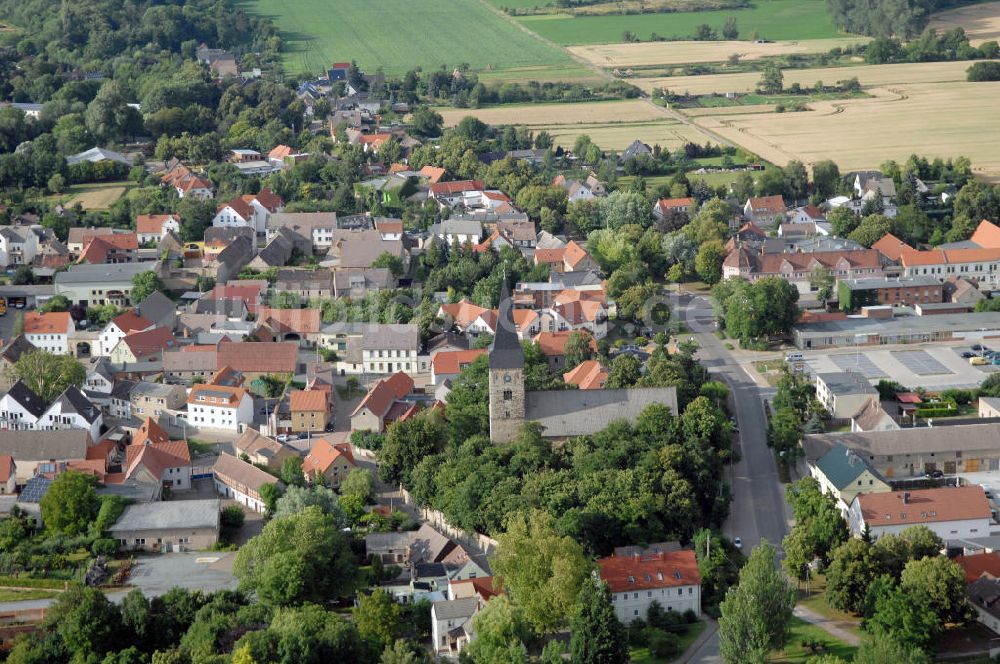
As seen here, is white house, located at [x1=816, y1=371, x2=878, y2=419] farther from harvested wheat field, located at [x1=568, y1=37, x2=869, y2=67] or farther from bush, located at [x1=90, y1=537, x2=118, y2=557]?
harvested wheat field, located at [x1=568, y1=37, x2=869, y2=67]

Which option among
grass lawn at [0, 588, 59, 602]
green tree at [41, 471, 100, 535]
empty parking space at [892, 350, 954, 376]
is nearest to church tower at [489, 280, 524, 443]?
green tree at [41, 471, 100, 535]

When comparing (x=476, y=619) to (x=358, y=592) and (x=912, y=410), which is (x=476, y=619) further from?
(x=912, y=410)

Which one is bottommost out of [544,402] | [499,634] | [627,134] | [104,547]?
[104,547]

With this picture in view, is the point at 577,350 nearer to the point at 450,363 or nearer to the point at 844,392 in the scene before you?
the point at 450,363

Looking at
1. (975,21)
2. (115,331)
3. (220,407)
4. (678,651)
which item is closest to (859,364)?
(678,651)

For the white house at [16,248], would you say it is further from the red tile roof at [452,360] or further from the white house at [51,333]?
the red tile roof at [452,360]

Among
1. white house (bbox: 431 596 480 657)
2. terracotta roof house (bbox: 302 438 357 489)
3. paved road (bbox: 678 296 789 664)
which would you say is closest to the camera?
white house (bbox: 431 596 480 657)
